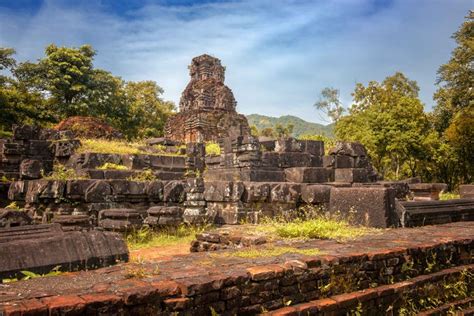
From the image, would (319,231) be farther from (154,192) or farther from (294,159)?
(294,159)

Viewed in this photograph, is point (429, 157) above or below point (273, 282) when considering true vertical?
above

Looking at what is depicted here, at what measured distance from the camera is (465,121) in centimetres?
2664

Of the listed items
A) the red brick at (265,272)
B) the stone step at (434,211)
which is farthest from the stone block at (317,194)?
the red brick at (265,272)

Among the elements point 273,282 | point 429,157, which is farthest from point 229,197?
point 429,157

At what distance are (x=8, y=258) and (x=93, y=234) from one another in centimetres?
90

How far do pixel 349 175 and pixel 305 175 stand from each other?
166 centimetres

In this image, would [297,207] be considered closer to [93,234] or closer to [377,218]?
[377,218]

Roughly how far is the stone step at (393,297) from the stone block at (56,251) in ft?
6.36

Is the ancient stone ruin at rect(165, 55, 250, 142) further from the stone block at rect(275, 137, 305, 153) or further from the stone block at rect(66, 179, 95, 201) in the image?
the stone block at rect(66, 179, 95, 201)

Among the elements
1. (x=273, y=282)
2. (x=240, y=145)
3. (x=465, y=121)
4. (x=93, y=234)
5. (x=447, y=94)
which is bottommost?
(x=273, y=282)

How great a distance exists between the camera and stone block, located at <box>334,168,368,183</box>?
1092cm

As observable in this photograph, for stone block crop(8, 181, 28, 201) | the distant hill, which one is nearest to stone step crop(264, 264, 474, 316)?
Answer: stone block crop(8, 181, 28, 201)

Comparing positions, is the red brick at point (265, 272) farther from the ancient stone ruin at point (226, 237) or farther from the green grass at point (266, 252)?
the green grass at point (266, 252)

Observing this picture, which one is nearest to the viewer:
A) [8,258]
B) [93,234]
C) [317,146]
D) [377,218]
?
[8,258]
